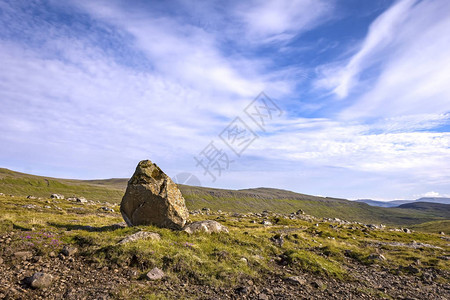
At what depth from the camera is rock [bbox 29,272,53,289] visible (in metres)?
9.79

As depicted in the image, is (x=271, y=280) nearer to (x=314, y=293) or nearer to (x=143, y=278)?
(x=314, y=293)

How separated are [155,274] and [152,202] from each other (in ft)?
29.1

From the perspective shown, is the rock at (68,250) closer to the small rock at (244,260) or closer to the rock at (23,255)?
the rock at (23,255)

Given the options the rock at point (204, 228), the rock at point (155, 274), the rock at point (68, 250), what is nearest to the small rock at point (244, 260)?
the rock at point (204, 228)

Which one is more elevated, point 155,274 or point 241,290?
point 155,274

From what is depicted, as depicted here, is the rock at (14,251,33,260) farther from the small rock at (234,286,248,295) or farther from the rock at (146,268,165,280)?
the small rock at (234,286,248,295)

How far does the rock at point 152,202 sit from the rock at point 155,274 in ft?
25.7

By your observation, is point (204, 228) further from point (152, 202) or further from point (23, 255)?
point (23, 255)

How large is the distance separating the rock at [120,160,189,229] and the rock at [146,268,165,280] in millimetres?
7824

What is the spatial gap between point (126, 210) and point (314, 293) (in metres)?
15.7

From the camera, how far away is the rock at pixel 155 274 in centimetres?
1184

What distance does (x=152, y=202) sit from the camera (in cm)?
2047

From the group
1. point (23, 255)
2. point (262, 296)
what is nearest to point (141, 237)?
point (23, 255)

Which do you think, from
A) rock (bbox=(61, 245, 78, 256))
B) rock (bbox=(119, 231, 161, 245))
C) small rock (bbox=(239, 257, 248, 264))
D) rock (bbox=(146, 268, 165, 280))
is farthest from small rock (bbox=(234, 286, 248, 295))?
rock (bbox=(61, 245, 78, 256))
